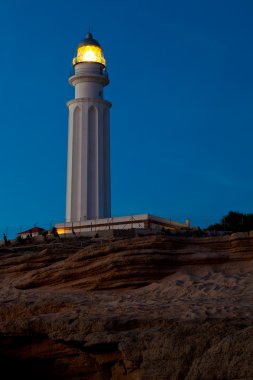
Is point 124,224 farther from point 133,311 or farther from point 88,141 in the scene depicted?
point 133,311

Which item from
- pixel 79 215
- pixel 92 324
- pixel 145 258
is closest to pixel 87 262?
pixel 145 258

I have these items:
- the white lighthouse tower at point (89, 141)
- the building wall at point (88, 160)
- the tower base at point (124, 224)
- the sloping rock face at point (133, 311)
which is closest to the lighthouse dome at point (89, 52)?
the white lighthouse tower at point (89, 141)

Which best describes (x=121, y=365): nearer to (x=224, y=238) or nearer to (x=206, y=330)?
(x=206, y=330)

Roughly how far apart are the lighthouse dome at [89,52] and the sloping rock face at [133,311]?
35820 millimetres

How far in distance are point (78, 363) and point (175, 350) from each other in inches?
126

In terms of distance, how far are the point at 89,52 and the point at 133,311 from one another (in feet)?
142

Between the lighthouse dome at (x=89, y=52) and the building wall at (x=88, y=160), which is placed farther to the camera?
the lighthouse dome at (x=89, y=52)

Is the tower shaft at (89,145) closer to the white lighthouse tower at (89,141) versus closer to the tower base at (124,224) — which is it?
the white lighthouse tower at (89,141)

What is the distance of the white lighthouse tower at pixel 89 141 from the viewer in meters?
48.5

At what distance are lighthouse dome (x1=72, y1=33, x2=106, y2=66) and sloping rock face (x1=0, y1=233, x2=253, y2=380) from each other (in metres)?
35.8

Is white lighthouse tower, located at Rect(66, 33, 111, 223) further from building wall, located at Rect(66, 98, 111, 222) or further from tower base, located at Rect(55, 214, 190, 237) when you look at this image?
tower base, located at Rect(55, 214, 190, 237)

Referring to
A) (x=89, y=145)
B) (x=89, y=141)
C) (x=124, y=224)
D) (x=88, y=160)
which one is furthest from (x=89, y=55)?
(x=124, y=224)

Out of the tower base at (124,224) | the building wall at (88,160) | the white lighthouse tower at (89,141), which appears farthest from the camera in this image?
the white lighthouse tower at (89,141)

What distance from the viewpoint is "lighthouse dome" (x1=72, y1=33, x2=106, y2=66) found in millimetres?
50969
